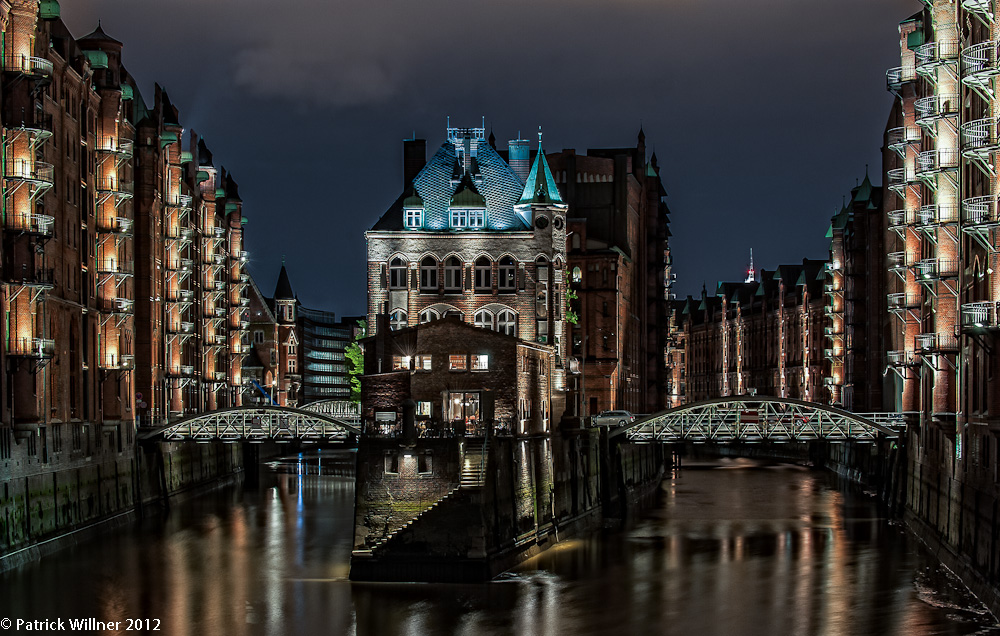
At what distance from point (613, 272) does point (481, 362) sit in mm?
53261

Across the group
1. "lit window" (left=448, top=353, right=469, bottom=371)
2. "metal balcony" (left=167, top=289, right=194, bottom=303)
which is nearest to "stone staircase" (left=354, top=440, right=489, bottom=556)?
"lit window" (left=448, top=353, right=469, bottom=371)

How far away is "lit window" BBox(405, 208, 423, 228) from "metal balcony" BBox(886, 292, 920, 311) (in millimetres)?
29340

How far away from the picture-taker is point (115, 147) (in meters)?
81.4

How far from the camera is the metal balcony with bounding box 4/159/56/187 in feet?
208

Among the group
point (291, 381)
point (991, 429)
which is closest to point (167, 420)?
point (991, 429)

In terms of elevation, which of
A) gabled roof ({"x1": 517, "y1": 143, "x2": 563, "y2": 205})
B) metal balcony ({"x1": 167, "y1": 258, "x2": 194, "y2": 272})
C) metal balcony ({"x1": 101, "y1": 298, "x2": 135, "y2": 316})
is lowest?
metal balcony ({"x1": 101, "y1": 298, "x2": 135, "y2": 316})

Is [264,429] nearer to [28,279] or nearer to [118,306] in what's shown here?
[118,306]

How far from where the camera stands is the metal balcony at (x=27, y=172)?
6331 cm

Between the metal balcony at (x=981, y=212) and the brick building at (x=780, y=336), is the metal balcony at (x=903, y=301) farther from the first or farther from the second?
the brick building at (x=780, y=336)

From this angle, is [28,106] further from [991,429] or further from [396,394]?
[991,429]

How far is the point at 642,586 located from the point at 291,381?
459 feet

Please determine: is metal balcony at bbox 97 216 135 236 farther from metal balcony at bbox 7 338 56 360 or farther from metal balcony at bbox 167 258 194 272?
metal balcony at bbox 7 338 56 360

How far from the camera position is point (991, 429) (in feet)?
160

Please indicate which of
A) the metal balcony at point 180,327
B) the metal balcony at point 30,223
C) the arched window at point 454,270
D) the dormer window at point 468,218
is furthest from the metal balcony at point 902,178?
the metal balcony at point 180,327
